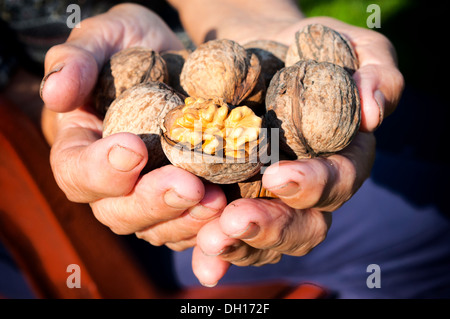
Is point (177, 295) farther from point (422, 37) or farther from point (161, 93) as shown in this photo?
point (422, 37)

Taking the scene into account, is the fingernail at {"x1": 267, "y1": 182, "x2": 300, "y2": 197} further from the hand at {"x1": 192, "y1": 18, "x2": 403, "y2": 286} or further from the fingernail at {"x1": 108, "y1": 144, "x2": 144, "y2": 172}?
the fingernail at {"x1": 108, "y1": 144, "x2": 144, "y2": 172}

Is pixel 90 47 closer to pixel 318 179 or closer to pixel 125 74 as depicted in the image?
pixel 125 74

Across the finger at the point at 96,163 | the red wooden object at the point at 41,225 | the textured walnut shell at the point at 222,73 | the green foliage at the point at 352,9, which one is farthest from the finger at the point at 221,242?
the green foliage at the point at 352,9

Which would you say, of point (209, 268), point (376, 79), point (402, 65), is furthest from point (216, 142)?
point (402, 65)

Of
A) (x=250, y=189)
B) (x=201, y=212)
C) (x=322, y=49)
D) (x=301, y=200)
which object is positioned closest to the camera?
(x=301, y=200)

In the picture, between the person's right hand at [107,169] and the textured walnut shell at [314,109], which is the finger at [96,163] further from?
the textured walnut shell at [314,109]

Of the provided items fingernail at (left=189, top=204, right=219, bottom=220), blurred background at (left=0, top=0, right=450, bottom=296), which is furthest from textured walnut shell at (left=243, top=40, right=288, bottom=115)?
blurred background at (left=0, top=0, right=450, bottom=296)
